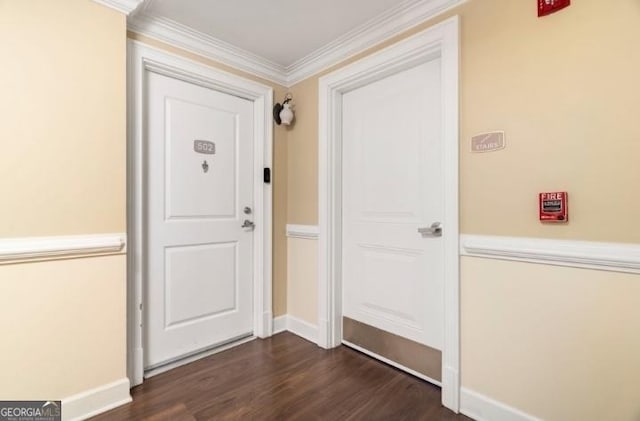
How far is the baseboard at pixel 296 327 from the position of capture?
7.90 ft

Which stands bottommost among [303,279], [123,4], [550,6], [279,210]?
[303,279]

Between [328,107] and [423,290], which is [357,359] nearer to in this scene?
[423,290]

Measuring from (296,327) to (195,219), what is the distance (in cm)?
126

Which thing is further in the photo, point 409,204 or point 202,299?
point 202,299

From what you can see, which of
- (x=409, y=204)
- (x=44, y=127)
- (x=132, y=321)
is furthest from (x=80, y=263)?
(x=409, y=204)

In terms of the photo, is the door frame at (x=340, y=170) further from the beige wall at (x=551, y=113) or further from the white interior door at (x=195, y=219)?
the white interior door at (x=195, y=219)

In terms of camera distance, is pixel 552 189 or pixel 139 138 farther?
pixel 139 138

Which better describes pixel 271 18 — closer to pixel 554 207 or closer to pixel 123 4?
pixel 123 4

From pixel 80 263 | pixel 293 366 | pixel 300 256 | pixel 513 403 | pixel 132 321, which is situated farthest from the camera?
pixel 300 256

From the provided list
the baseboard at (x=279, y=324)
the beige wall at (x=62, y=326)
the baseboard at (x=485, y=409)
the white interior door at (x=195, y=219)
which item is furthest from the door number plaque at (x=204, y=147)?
the baseboard at (x=485, y=409)

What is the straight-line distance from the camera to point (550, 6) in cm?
129

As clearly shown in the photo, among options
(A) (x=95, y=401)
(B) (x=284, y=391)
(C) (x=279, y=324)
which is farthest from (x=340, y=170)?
(A) (x=95, y=401)

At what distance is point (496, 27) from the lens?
4.78 feet

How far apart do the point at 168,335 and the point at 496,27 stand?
2.68m
